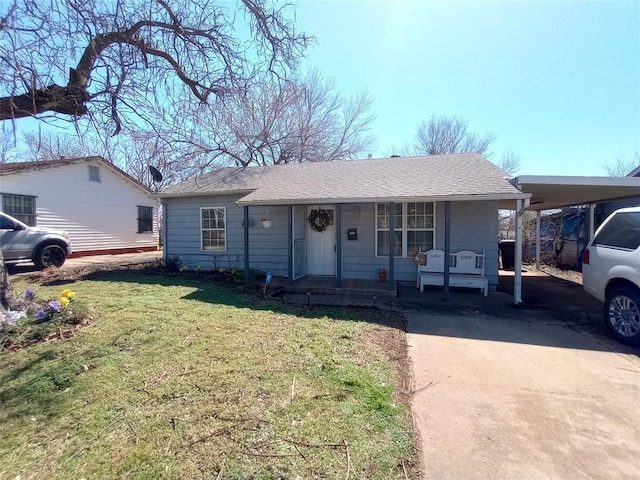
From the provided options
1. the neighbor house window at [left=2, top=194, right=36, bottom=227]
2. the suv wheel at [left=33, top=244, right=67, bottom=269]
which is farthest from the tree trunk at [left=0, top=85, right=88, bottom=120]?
the neighbor house window at [left=2, top=194, right=36, bottom=227]

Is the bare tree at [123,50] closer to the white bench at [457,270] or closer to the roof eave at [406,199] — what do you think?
the roof eave at [406,199]

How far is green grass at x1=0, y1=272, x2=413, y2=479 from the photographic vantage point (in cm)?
203

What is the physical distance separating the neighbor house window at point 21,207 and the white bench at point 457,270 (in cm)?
1399

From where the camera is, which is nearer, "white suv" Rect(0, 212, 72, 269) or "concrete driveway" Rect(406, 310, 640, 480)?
"concrete driveway" Rect(406, 310, 640, 480)

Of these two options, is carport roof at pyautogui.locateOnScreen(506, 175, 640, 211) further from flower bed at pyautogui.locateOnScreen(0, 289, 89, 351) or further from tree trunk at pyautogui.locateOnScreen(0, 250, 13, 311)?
tree trunk at pyautogui.locateOnScreen(0, 250, 13, 311)

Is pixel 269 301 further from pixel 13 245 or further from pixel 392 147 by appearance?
pixel 392 147

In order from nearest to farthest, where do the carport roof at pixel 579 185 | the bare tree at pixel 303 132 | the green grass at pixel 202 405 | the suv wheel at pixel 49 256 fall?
the green grass at pixel 202 405, the carport roof at pixel 579 185, the suv wheel at pixel 49 256, the bare tree at pixel 303 132

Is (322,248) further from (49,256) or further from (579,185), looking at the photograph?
(49,256)

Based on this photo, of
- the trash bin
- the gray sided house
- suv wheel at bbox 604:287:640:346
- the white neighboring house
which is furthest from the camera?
the white neighboring house

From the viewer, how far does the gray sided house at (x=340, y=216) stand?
6945 mm

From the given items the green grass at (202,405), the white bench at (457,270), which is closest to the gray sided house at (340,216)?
the white bench at (457,270)

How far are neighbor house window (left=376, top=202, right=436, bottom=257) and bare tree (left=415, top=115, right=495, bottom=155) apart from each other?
17.3 m

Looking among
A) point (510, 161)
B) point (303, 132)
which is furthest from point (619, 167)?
point (303, 132)

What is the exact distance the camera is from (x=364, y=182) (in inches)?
314
